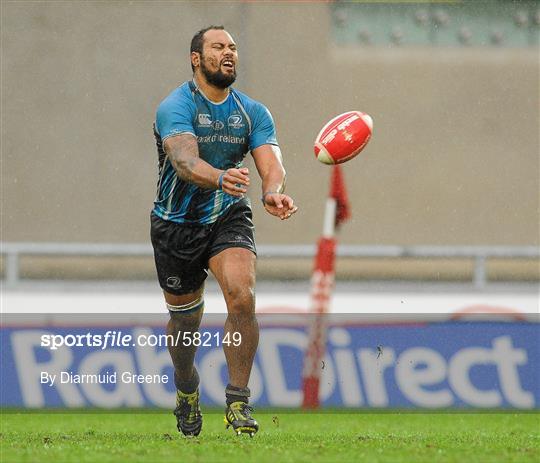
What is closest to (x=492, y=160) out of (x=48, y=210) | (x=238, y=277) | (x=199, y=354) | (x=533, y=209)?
(x=533, y=209)

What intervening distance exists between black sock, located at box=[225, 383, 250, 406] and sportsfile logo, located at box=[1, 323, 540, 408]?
328 cm

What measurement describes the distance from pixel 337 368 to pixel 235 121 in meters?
3.64

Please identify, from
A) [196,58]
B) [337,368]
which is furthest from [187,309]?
[337,368]

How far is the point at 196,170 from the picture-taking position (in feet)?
21.0

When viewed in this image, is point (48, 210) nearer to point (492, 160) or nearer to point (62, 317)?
point (492, 160)

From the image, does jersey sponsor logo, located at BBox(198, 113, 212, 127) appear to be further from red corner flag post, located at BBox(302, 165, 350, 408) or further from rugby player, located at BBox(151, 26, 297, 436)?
red corner flag post, located at BBox(302, 165, 350, 408)

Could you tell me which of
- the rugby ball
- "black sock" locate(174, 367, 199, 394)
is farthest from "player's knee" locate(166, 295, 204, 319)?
the rugby ball

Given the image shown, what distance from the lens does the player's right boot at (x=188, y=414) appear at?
23.3 ft

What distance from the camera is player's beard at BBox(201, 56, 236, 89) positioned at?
6.72m

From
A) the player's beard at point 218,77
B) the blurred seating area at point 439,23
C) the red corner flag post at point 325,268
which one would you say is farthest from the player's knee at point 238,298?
the blurred seating area at point 439,23

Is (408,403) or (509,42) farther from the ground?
(509,42)

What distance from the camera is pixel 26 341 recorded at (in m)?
9.91

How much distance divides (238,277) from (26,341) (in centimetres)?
373

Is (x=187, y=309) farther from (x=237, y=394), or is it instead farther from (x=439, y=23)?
(x=439, y=23)
